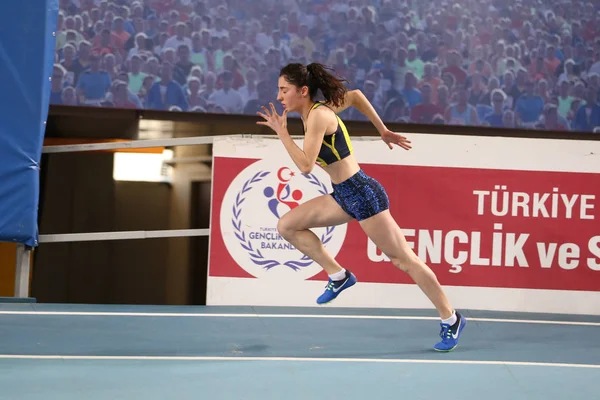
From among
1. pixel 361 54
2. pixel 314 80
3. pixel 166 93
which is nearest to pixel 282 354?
pixel 314 80

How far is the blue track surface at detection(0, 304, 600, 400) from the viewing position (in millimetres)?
4441

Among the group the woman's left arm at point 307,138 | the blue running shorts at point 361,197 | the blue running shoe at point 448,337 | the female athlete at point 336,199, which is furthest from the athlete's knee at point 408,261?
the woman's left arm at point 307,138

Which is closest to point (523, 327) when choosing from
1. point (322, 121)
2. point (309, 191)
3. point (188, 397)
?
point (309, 191)

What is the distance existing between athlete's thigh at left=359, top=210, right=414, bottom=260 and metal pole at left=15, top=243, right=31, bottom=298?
3184 mm

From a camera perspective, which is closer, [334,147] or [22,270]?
[334,147]

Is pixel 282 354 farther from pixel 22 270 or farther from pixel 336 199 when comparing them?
pixel 22 270

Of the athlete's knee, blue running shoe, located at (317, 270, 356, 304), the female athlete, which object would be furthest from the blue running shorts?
blue running shoe, located at (317, 270, 356, 304)

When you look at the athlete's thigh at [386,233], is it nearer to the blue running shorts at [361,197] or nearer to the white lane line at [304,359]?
the blue running shorts at [361,197]

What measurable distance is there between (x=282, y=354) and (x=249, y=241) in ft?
6.75

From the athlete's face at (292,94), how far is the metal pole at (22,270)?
301 centimetres

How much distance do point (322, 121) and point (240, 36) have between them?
5.26 m

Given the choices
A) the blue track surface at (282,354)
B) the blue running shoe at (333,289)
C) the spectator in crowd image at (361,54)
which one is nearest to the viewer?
the blue track surface at (282,354)

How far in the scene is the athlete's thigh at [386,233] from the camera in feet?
17.8

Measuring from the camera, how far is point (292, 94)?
17.6 feet
